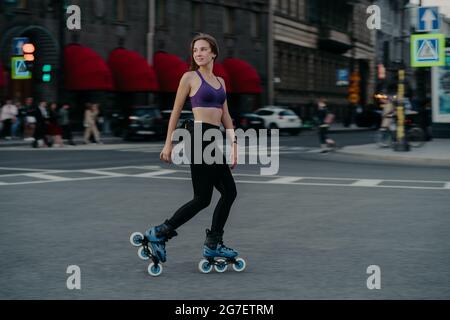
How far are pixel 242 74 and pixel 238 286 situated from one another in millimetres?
43572

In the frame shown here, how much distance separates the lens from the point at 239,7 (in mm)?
53062

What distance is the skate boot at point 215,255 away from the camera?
7.25 metres

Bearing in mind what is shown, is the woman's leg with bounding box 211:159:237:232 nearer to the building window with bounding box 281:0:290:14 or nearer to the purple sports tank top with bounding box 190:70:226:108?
the purple sports tank top with bounding box 190:70:226:108

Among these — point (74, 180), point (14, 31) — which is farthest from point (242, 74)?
point (74, 180)

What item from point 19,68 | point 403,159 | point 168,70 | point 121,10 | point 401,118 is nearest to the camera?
point 403,159

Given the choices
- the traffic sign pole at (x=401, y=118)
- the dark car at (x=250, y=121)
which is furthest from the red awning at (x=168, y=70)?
the traffic sign pole at (x=401, y=118)

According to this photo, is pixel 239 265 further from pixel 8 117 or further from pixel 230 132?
pixel 8 117

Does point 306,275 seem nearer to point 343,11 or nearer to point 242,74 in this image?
point 242,74

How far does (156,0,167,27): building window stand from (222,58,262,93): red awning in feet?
18.2

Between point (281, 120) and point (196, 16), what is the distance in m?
8.17

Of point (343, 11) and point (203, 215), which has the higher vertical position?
point (343, 11)

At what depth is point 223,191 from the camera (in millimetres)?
7254

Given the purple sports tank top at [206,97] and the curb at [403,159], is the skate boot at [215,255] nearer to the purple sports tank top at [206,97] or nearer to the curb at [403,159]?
the purple sports tank top at [206,97]

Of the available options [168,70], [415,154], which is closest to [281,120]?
[168,70]
